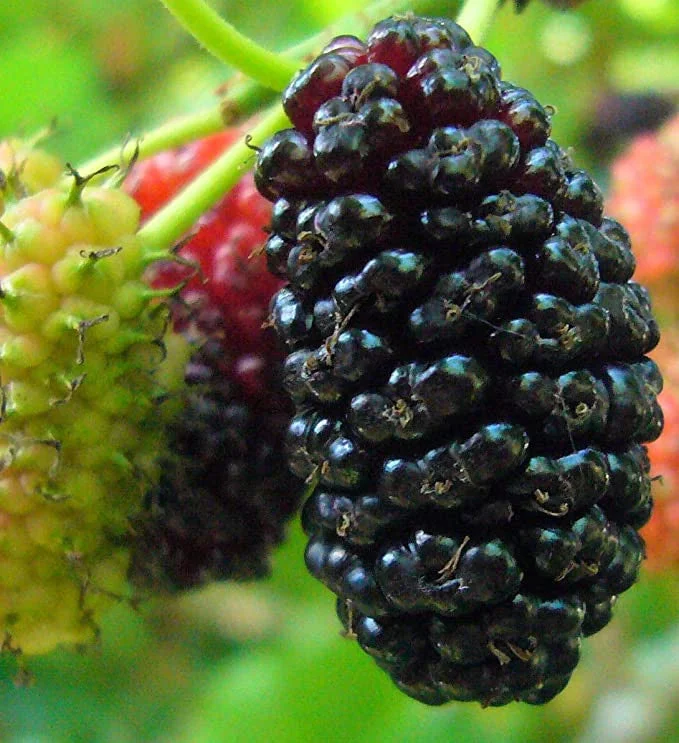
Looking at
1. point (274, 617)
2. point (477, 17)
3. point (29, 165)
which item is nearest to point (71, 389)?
point (29, 165)

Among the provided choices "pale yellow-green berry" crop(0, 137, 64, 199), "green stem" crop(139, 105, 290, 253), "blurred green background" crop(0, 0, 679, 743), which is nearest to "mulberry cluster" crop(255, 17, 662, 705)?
"green stem" crop(139, 105, 290, 253)

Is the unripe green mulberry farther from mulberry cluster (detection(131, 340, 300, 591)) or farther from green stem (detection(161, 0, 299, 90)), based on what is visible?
green stem (detection(161, 0, 299, 90))

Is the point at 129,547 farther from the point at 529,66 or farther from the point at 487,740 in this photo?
the point at 529,66

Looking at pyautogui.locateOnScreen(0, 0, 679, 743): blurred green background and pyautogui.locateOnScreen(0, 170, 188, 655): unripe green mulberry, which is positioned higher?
pyautogui.locateOnScreen(0, 0, 679, 743): blurred green background

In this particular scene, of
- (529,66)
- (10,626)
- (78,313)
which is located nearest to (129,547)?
(10,626)

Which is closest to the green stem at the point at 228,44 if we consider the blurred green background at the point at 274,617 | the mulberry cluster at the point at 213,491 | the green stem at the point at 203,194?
the green stem at the point at 203,194

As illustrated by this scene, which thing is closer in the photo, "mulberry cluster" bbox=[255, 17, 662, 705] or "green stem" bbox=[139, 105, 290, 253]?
"mulberry cluster" bbox=[255, 17, 662, 705]
